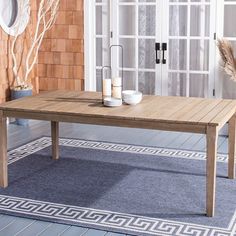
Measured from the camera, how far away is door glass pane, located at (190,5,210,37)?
6637 mm

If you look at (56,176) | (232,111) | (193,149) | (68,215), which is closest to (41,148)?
(56,176)

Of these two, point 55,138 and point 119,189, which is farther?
point 55,138

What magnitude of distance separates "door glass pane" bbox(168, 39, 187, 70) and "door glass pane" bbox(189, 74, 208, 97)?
18cm

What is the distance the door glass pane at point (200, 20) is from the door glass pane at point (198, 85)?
52 centimetres

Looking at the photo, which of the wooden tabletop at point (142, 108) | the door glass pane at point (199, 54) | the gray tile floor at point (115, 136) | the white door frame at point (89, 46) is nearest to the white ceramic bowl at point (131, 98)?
the wooden tabletop at point (142, 108)

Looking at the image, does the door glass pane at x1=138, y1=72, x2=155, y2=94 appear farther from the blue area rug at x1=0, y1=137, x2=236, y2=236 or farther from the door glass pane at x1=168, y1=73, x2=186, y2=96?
the blue area rug at x1=0, y1=137, x2=236, y2=236

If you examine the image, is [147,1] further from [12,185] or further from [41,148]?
[12,185]

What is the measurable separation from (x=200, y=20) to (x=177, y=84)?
85cm

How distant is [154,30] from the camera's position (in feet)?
22.6

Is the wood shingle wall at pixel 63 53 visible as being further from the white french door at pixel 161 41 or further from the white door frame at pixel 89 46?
the white french door at pixel 161 41

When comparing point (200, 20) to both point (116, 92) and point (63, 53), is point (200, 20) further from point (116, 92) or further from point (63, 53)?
point (116, 92)

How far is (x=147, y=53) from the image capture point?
6.98 meters

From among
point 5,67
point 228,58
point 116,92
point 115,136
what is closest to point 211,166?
point 116,92

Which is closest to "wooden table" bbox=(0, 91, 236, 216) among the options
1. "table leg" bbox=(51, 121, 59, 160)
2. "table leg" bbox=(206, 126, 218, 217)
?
"table leg" bbox=(206, 126, 218, 217)
